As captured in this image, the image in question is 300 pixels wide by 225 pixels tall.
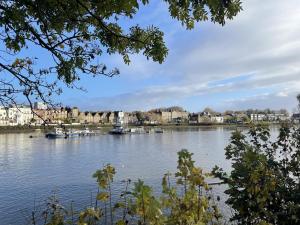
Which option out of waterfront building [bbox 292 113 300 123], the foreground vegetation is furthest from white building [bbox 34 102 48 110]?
waterfront building [bbox 292 113 300 123]

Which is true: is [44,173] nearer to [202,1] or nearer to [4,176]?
[4,176]

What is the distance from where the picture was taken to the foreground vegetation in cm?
355

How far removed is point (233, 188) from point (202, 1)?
2690 millimetres

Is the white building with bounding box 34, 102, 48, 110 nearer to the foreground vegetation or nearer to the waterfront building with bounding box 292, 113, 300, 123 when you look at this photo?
the foreground vegetation

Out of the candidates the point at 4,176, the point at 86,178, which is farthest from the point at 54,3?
the point at 4,176

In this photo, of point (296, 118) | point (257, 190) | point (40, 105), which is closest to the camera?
point (257, 190)

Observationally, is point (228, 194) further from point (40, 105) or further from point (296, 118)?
point (296, 118)

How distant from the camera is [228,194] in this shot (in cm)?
632

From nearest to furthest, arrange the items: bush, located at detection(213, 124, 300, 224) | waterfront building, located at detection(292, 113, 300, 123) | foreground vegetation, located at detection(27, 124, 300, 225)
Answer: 1. foreground vegetation, located at detection(27, 124, 300, 225)
2. bush, located at detection(213, 124, 300, 224)
3. waterfront building, located at detection(292, 113, 300, 123)

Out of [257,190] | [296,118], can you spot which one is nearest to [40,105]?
[257,190]

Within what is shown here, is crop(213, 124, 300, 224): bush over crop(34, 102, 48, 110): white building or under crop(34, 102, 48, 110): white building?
under

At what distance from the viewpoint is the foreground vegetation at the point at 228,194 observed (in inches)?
140

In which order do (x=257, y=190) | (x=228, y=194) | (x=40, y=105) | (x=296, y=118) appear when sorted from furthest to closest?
(x=296, y=118)
(x=228, y=194)
(x=40, y=105)
(x=257, y=190)

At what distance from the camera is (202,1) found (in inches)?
A: 158
